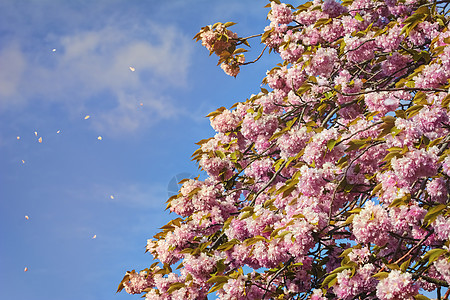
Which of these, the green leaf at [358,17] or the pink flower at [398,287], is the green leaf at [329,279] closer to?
the pink flower at [398,287]

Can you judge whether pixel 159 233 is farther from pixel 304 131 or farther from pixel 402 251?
pixel 402 251

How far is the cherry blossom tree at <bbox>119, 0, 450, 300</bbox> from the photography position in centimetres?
396

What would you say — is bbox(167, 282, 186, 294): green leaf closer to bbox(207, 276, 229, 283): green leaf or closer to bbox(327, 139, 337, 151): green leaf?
bbox(207, 276, 229, 283): green leaf

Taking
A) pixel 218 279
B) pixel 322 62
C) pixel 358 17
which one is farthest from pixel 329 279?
pixel 358 17

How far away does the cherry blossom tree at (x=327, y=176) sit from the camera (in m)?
3.96

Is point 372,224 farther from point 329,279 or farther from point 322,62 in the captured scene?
point 322,62

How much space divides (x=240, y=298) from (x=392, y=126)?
1938mm

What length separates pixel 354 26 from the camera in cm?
592

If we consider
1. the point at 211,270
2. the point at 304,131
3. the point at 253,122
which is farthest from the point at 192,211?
the point at 304,131

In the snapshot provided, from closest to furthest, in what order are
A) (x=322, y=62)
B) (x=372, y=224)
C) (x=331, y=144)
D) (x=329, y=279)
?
(x=372, y=224), (x=329, y=279), (x=331, y=144), (x=322, y=62)

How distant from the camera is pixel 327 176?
14.9ft

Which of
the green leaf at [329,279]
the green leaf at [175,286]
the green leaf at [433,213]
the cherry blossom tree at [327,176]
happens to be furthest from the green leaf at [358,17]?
the green leaf at [175,286]

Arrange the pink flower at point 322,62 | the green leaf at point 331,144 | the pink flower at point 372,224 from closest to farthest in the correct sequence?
the pink flower at point 372,224 < the green leaf at point 331,144 < the pink flower at point 322,62

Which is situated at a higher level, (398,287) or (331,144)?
(331,144)
